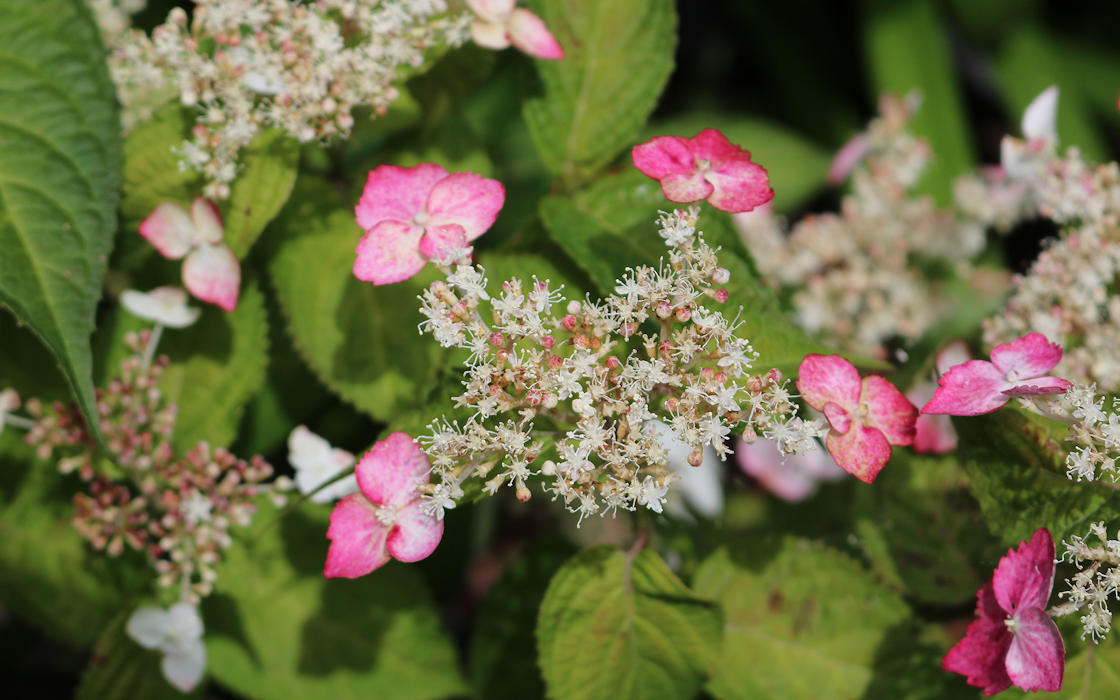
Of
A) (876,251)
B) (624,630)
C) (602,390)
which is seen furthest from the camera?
(876,251)

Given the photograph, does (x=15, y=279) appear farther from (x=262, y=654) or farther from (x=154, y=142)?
(x=262, y=654)

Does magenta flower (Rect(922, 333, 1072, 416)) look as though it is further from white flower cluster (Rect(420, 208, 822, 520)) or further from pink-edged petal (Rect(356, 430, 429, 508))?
pink-edged petal (Rect(356, 430, 429, 508))

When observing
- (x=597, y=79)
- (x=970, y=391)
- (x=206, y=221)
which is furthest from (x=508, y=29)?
(x=970, y=391)

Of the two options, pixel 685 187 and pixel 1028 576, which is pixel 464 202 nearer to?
pixel 685 187

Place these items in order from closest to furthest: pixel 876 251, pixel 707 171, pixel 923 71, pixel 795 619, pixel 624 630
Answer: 1. pixel 707 171
2. pixel 624 630
3. pixel 795 619
4. pixel 876 251
5. pixel 923 71

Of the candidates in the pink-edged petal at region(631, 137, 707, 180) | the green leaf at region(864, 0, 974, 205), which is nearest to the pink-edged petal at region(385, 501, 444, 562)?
the pink-edged petal at region(631, 137, 707, 180)

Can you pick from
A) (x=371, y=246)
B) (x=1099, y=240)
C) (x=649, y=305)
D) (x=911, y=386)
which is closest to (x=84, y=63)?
(x=371, y=246)
